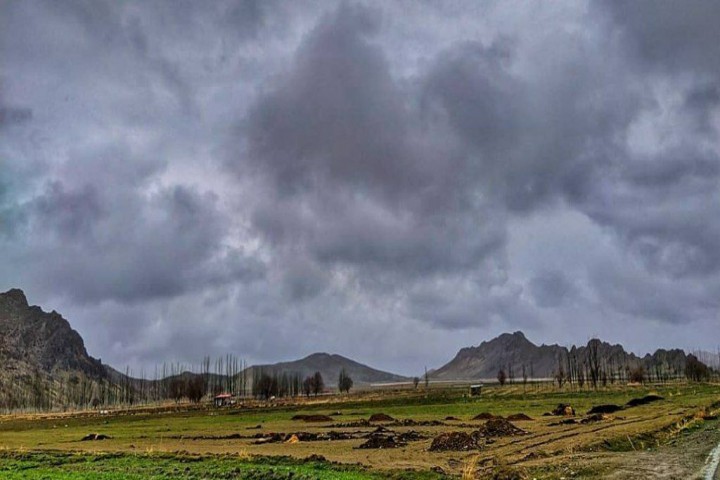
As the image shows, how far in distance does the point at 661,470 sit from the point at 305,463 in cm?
1680

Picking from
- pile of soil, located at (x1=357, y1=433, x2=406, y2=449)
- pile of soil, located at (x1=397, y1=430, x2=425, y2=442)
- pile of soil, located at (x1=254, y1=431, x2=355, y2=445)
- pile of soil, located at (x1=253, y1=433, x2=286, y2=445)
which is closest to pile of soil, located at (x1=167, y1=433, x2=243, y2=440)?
pile of soil, located at (x1=253, y1=433, x2=286, y2=445)

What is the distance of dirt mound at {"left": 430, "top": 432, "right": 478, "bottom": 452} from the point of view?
38188mm

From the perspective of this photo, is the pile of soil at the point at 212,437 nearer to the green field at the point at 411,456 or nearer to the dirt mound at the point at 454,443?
the green field at the point at 411,456

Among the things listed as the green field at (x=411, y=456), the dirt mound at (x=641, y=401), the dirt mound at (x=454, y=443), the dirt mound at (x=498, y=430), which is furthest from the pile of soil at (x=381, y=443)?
the dirt mound at (x=641, y=401)

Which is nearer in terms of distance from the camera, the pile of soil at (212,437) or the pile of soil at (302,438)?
the pile of soil at (302,438)

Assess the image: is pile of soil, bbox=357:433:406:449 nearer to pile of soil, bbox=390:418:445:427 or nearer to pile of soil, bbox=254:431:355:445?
pile of soil, bbox=254:431:355:445

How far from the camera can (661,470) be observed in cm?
2706

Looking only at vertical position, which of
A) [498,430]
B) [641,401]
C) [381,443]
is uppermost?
[498,430]

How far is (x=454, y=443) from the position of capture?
39.0m

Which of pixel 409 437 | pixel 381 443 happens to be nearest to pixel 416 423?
pixel 409 437

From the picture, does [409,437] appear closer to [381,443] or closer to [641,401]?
[381,443]

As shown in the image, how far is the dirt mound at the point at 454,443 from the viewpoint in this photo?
1503 inches

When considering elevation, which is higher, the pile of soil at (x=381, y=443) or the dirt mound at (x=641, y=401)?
the pile of soil at (x=381, y=443)

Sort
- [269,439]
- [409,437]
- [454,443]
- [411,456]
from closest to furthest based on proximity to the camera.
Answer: [411,456]
[454,443]
[409,437]
[269,439]
